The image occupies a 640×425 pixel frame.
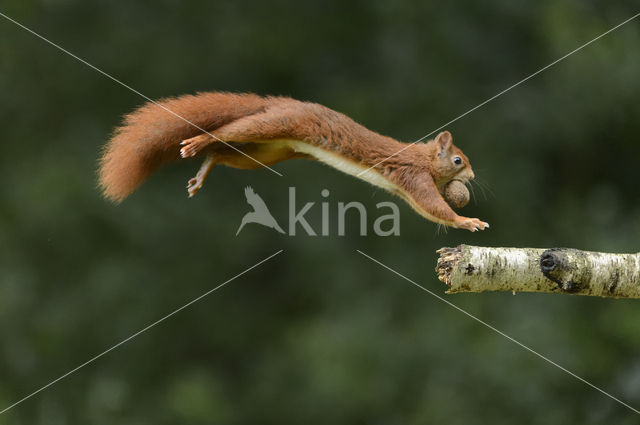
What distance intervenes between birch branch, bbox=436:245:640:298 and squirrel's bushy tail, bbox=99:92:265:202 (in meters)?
0.57

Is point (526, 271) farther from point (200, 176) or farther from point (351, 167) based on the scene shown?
point (200, 176)

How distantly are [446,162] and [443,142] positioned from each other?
0.05 meters

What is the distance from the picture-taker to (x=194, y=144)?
141 cm

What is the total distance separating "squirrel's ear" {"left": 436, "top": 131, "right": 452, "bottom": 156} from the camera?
1.72 m

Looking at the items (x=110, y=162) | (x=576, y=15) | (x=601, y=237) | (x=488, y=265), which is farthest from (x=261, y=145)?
(x=576, y=15)

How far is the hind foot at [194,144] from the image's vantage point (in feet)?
4.54

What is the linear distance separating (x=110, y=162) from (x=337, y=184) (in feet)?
10.3

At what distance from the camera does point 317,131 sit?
148cm

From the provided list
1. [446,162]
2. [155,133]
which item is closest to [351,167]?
[446,162]

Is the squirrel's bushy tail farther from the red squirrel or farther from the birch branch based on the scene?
the birch branch

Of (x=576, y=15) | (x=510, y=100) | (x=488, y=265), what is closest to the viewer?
(x=488, y=265)

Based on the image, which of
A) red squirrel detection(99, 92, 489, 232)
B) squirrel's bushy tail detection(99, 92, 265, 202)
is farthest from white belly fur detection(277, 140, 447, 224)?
squirrel's bushy tail detection(99, 92, 265, 202)

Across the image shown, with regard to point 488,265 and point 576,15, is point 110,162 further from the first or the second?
point 576,15

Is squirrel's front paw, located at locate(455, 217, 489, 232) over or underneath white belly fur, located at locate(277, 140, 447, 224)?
underneath
